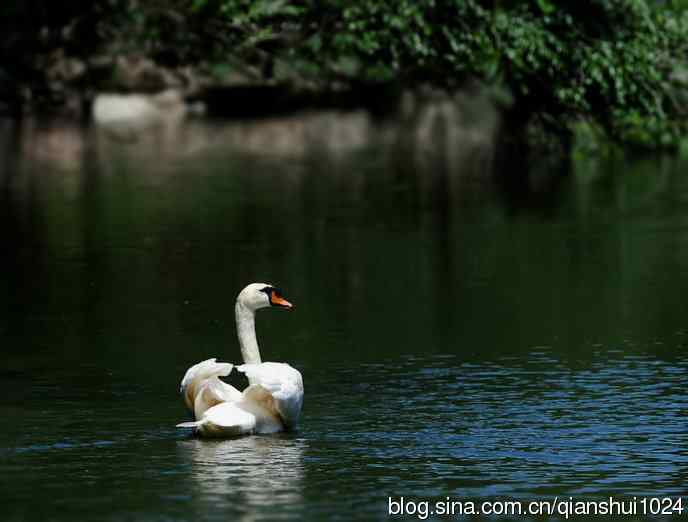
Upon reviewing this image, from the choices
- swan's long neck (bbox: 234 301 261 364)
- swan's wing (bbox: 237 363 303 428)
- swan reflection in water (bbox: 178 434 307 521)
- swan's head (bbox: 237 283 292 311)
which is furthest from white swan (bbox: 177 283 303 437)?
swan's head (bbox: 237 283 292 311)

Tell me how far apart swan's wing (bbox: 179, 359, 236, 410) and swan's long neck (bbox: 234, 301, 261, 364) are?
78cm

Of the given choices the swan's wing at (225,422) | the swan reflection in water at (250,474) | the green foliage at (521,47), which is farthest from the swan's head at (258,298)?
the green foliage at (521,47)

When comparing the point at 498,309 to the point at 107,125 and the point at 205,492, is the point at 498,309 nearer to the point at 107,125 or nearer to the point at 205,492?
the point at 205,492

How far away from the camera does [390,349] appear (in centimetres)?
1538

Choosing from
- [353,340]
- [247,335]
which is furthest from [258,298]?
[353,340]

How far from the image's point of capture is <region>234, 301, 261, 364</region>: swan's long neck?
1221cm

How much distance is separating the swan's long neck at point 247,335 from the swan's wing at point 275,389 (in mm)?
831

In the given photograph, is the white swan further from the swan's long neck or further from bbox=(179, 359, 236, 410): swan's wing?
the swan's long neck

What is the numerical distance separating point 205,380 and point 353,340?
186 inches

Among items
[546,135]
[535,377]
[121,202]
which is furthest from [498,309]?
[546,135]

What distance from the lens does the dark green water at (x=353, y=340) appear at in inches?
411

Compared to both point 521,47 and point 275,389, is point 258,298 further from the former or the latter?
point 521,47

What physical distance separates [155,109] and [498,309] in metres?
37.6

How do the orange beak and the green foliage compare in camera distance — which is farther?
the green foliage
